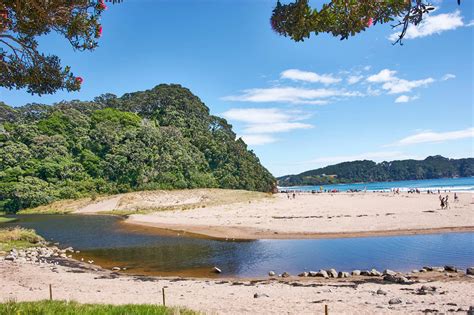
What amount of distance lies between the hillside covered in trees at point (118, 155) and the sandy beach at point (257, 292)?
66081 millimetres

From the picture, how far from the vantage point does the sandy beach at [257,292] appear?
12786 mm

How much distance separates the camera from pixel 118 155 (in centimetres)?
9262

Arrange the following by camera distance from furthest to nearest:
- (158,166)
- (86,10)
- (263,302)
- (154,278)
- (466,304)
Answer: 1. (158,166)
2. (154,278)
3. (263,302)
4. (466,304)
5. (86,10)

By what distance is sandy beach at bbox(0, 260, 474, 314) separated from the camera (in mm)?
12786

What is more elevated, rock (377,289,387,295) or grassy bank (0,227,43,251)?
grassy bank (0,227,43,251)

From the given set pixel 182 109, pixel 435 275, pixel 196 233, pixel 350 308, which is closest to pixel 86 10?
pixel 350 308

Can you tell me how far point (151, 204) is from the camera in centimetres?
7106

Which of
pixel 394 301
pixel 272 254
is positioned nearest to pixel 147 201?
pixel 272 254

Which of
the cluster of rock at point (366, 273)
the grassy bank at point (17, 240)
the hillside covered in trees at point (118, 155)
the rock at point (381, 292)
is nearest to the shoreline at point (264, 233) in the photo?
the cluster of rock at point (366, 273)

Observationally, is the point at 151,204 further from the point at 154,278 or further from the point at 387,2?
the point at 387,2

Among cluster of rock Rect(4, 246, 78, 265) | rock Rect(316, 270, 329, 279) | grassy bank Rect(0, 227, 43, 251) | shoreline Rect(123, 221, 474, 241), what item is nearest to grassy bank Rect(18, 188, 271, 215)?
shoreline Rect(123, 221, 474, 241)

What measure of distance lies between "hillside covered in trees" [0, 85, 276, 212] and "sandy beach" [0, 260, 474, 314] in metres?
66.1

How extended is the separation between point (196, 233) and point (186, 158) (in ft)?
191

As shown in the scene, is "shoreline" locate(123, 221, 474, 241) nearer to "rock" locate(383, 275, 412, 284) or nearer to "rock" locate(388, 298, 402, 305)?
"rock" locate(383, 275, 412, 284)
